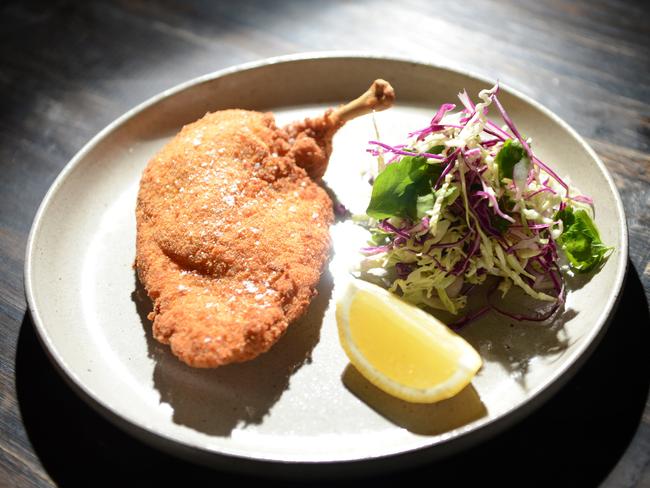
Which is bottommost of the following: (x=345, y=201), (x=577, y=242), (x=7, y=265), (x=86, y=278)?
(x=7, y=265)

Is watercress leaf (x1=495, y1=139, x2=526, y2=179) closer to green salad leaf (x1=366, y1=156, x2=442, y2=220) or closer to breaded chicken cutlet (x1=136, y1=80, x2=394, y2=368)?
green salad leaf (x1=366, y1=156, x2=442, y2=220)

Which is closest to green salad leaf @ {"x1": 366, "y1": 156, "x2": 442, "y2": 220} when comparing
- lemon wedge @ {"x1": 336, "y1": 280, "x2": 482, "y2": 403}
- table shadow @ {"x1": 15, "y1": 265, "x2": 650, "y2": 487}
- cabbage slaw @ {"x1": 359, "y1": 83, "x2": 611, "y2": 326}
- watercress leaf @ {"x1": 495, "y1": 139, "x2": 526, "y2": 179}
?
cabbage slaw @ {"x1": 359, "y1": 83, "x2": 611, "y2": 326}

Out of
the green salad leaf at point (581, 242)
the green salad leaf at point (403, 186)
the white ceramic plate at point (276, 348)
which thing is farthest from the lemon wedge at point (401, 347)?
the green salad leaf at point (581, 242)

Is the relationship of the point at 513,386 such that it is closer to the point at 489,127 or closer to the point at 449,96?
the point at 489,127

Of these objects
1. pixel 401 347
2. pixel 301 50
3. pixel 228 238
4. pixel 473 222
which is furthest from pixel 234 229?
pixel 301 50

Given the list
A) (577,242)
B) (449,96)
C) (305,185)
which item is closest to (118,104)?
(305,185)

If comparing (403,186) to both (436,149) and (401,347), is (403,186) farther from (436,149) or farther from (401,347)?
(401,347)
